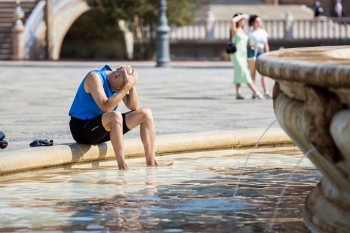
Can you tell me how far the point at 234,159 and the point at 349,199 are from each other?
14.6 feet

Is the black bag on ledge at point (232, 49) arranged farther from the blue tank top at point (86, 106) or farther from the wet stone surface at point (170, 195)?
the blue tank top at point (86, 106)

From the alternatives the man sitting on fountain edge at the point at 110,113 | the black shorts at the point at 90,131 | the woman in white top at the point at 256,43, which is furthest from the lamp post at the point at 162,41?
the black shorts at the point at 90,131

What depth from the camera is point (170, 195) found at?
9523 mm

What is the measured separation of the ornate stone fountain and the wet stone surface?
339mm

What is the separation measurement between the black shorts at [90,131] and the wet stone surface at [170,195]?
215 millimetres

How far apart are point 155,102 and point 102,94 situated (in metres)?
9.21

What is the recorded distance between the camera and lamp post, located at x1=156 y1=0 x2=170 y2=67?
3582cm

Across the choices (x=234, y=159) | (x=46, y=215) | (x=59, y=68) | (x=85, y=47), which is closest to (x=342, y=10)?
(x=85, y=47)

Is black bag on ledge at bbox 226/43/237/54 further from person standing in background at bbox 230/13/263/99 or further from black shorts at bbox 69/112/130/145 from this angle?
black shorts at bbox 69/112/130/145

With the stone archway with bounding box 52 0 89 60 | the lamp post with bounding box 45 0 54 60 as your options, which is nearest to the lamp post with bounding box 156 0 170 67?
the lamp post with bounding box 45 0 54 60

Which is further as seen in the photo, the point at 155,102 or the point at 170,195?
the point at 155,102

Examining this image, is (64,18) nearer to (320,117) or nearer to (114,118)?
(114,118)

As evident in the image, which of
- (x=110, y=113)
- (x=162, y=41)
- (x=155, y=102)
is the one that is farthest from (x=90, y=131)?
(x=162, y=41)

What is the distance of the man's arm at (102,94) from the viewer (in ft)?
35.7
